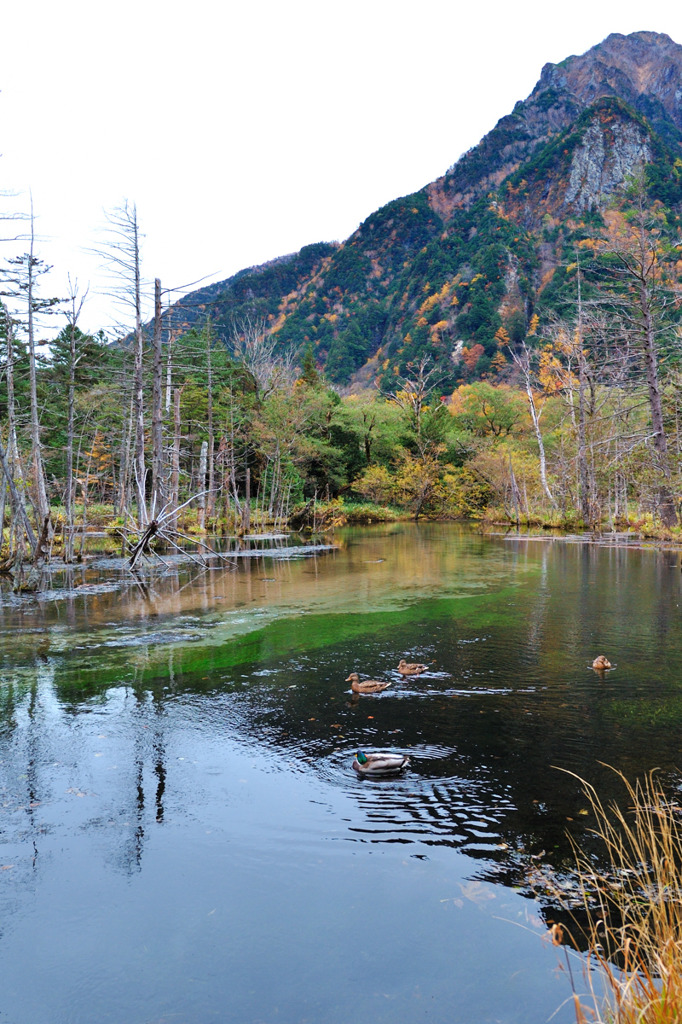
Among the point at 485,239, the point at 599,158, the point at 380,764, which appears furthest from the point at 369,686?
the point at 599,158

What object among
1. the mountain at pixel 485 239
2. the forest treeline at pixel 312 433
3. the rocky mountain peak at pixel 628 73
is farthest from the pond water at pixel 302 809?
the rocky mountain peak at pixel 628 73

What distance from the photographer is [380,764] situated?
501 cm

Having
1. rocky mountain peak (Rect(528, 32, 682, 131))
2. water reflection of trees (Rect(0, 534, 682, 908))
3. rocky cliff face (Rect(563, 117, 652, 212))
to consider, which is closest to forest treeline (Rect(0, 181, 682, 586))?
water reflection of trees (Rect(0, 534, 682, 908))

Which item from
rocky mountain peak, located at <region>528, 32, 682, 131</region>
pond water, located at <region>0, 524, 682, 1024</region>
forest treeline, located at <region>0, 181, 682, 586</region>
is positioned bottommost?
pond water, located at <region>0, 524, 682, 1024</region>

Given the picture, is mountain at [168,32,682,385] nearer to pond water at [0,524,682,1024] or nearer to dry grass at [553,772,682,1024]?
pond water at [0,524,682,1024]

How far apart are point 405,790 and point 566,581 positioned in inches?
439

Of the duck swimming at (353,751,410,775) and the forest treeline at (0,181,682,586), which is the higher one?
the forest treeline at (0,181,682,586)

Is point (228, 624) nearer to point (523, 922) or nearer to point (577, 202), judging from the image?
point (523, 922)

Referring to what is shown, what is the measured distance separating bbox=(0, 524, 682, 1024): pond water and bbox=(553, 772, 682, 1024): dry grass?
0.76ft

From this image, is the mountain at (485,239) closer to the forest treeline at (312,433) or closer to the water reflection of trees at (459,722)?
the forest treeline at (312,433)

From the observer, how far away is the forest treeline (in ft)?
61.4

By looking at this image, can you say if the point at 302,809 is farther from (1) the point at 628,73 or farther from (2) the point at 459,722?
(1) the point at 628,73

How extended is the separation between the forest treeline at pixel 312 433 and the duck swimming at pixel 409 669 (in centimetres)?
886

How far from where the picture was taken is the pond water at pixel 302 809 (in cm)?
303
